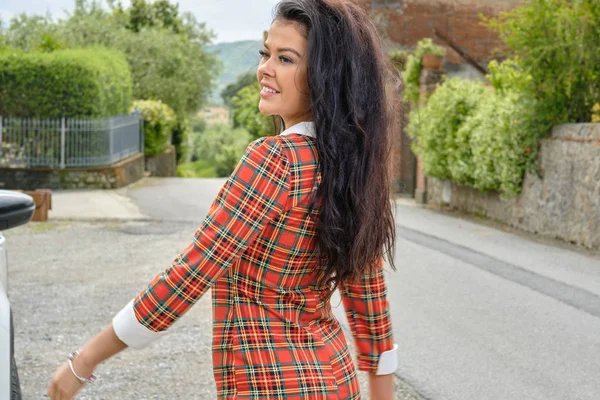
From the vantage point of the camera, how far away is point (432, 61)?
19.0 m

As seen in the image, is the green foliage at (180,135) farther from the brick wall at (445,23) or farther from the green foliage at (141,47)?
the brick wall at (445,23)

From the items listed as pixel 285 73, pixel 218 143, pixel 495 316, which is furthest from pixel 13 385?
pixel 218 143

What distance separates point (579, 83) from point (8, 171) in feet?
38.7

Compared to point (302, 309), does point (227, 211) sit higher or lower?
higher

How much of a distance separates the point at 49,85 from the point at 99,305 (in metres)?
12.1

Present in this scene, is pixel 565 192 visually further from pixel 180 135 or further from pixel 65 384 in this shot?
pixel 180 135

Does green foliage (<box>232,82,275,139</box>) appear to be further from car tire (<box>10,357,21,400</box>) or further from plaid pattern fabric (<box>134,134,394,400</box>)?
plaid pattern fabric (<box>134,134,394,400</box>)

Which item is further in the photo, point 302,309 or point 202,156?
point 202,156

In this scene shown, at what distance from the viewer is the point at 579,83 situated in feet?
41.8

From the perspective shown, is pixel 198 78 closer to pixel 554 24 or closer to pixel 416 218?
pixel 416 218

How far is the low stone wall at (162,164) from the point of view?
92.0ft

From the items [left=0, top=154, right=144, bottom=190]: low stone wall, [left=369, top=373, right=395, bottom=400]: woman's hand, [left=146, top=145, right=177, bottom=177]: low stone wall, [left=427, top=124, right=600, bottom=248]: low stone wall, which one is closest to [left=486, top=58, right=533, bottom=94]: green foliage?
[left=427, top=124, right=600, bottom=248]: low stone wall

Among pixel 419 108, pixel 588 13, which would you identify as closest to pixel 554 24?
pixel 588 13

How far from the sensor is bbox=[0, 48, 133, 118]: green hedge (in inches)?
744
